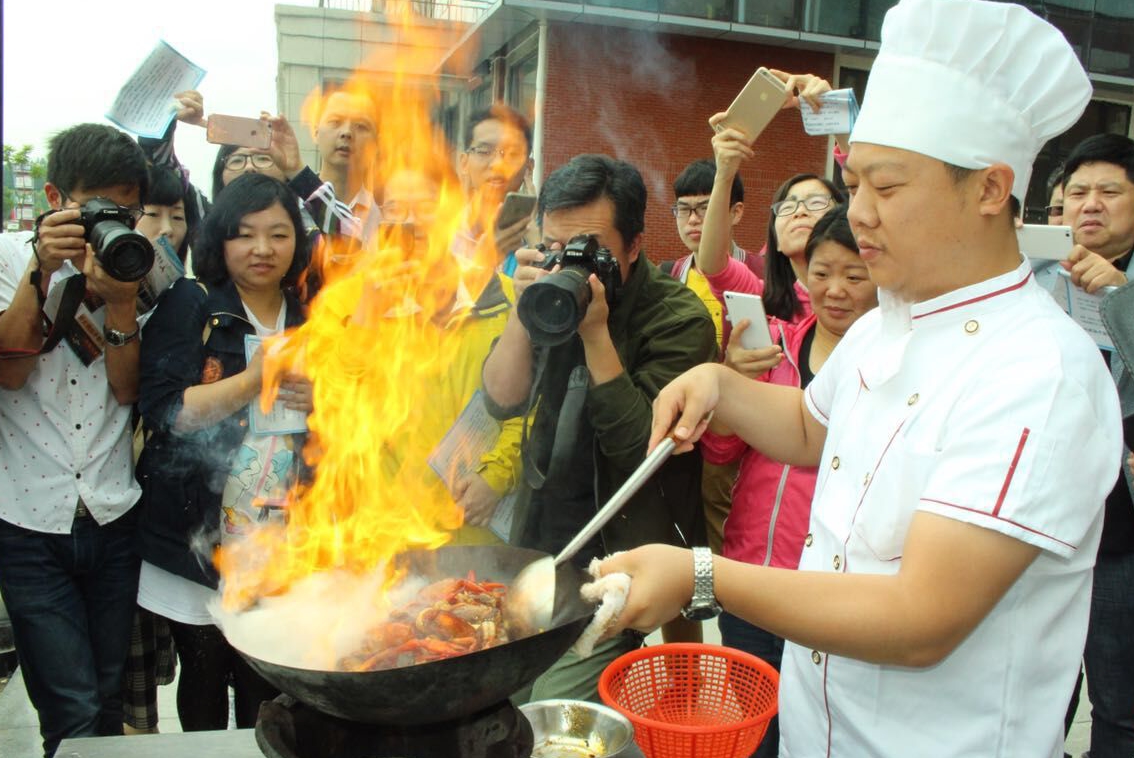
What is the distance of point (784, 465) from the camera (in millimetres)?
3080

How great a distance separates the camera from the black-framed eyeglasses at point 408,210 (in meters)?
3.48

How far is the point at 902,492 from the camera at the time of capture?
1.62 m

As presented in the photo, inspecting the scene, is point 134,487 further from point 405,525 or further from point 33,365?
point 405,525

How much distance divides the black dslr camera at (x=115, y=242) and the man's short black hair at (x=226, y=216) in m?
0.34

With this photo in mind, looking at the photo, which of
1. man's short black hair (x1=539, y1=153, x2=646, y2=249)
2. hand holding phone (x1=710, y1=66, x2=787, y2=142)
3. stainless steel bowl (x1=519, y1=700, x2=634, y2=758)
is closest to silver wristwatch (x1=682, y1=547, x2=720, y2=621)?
stainless steel bowl (x1=519, y1=700, x2=634, y2=758)

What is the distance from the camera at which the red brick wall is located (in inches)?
602

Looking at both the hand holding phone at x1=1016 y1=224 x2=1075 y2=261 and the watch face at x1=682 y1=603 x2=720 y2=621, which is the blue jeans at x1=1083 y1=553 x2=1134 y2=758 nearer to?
the hand holding phone at x1=1016 y1=224 x2=1075 y2=261

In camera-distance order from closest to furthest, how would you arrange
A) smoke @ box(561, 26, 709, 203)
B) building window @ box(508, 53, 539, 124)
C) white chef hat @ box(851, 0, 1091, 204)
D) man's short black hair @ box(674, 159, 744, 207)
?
white chef hat @ box(851, 0, 1091, 204)
man's short black hair @ box(674, 159, 744, 207)
building window @ box(508, 53, 539, 124)
smoke @ box(561, 26, 709, 203)

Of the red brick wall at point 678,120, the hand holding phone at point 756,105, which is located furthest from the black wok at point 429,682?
the red brick wall at point 678,120

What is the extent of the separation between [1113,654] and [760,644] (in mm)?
1403

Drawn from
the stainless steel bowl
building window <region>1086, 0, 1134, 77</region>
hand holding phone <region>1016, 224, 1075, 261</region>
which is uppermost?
building window <region>1086, 0, 1134, 77</region>

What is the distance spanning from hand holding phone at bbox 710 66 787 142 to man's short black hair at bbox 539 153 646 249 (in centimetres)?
91

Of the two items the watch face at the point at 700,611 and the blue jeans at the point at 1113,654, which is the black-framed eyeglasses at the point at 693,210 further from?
the watch face at the point at 700,611

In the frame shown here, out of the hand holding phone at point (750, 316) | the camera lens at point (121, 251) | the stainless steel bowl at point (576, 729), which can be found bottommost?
the stainless steel bowl at point (576, 729)
